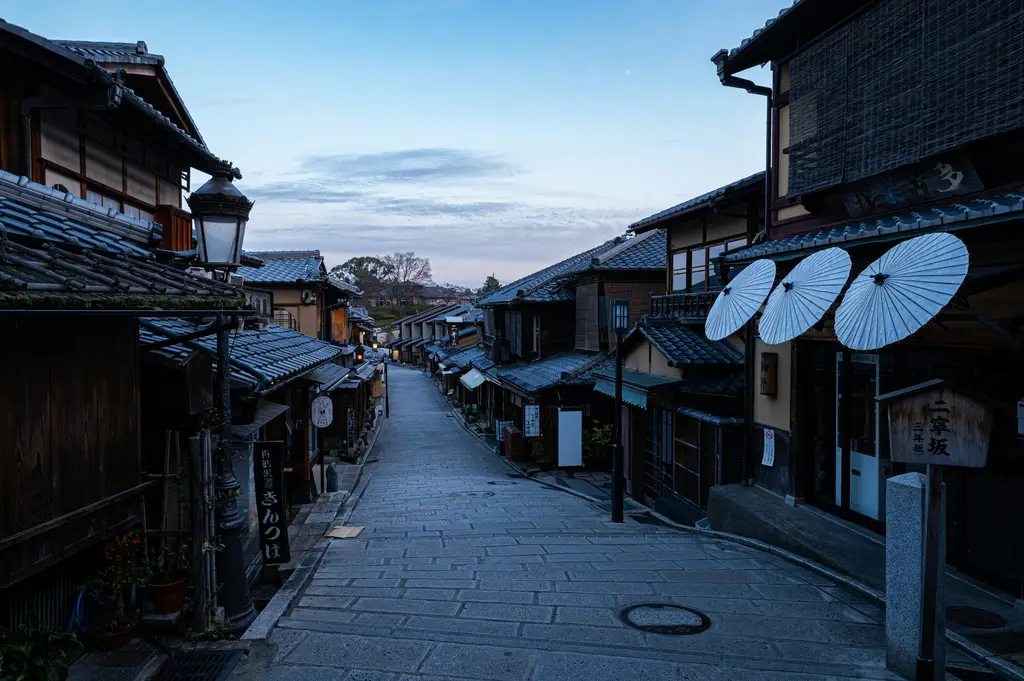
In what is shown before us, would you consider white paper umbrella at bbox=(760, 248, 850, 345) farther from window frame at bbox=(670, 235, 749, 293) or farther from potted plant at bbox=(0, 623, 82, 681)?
window frame at bbox=(670, 235, 749, 293)

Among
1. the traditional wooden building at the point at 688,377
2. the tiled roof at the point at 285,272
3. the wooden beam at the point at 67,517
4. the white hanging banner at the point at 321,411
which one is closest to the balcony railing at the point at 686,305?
the traditional wooden building at the point at 688,377

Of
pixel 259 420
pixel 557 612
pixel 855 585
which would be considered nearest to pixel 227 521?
pixel 259 420

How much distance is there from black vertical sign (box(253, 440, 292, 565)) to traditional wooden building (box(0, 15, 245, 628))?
237 cm

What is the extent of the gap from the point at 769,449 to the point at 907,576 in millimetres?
7710

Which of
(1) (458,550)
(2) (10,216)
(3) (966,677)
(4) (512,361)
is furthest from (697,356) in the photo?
(4) (512,361)

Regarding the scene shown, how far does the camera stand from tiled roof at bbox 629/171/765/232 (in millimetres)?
16078

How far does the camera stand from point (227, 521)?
26.7 ft

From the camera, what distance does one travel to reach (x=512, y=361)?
1428 inches

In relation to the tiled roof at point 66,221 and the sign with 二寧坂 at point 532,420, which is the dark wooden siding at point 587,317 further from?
the tiled roof at point 66,221

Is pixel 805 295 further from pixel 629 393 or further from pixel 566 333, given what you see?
pixel 566 333

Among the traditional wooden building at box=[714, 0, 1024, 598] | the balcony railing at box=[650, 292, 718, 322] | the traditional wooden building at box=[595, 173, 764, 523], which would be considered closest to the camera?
the traditional wooden building at box=[714, 0, 1024, 598]

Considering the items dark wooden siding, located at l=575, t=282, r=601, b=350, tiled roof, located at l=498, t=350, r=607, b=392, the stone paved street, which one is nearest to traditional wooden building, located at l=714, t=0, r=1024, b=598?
the stone paved street

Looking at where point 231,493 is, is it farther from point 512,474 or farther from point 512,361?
point 512,361

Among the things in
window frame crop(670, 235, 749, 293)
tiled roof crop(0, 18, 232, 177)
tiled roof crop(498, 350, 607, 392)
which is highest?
tiled roof crop(0, 18, 232, 177)
